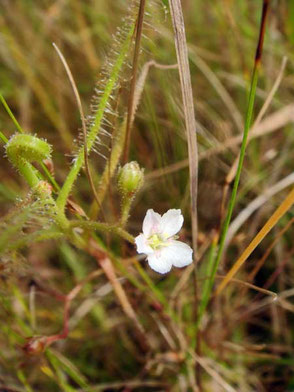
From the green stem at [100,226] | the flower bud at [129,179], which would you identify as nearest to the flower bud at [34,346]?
the green stem at [100,226]

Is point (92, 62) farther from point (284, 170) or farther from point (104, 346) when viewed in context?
point (104, 346)

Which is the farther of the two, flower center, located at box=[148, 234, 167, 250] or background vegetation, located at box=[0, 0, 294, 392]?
background vegetation, located at box=[0, 0, 294, 392]

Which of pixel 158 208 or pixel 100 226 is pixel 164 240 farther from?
pixel 158 208

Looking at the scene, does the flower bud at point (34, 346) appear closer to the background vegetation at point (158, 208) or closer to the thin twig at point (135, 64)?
the background vegetation at point (158, 208)

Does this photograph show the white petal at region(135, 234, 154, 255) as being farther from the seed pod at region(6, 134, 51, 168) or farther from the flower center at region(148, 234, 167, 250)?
the seed pod at region(6, 134, 51, 168)

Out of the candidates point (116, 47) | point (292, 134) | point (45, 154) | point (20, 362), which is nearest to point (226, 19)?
point (292, 134)

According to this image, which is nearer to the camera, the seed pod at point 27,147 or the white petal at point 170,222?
the seed pod at point 27,147

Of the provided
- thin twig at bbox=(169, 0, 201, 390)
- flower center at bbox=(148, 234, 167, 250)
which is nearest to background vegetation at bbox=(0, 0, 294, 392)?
thin twig at bbox=(169, 0, 201, 390)
